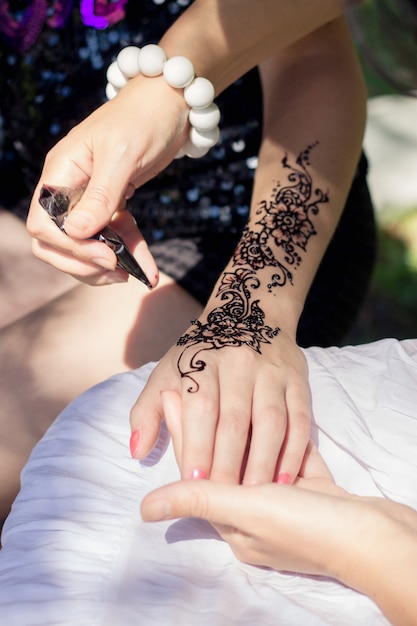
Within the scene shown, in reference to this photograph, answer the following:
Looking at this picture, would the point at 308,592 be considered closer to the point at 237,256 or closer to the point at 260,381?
the point at 260,381

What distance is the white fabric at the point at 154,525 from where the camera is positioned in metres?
0.66

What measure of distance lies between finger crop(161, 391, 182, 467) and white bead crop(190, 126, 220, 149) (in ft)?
1.27

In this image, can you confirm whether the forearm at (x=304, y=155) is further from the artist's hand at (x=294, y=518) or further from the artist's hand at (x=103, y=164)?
the artist's hand at (x=294, y=518)

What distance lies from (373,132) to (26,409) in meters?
1.58

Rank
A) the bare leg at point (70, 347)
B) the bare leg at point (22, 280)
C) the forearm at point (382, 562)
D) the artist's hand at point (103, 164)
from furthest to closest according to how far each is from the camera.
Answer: the bare leg at point (22, 280) → the bare leg at point (70, 347) → the artist's hand at point (103, 164) → the forearm at point (382, 562)

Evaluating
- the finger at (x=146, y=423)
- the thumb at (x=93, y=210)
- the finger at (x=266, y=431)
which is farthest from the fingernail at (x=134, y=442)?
the thumb at (x=93, y=210)

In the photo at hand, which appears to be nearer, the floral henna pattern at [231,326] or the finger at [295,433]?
the finger at [295,433]

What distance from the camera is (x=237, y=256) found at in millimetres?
1061

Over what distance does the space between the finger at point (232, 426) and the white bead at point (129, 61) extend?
1.44 feet

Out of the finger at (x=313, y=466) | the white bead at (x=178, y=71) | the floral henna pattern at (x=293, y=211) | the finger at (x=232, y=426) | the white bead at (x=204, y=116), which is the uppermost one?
the white bead at (x=178, y=71)

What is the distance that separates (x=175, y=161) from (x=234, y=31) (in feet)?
1.03

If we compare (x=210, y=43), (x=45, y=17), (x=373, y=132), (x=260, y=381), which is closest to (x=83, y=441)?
(x=260, y=381)

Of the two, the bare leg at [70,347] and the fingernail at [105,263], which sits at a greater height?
the fingernail at [105,263]

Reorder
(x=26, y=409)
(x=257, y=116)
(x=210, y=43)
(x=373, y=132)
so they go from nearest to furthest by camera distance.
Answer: (x=210, y=43) → (x=26, y=409) → (x=257, y=116) → (x=373, y=132)
